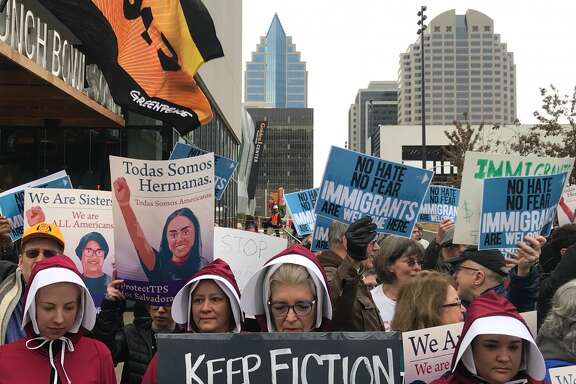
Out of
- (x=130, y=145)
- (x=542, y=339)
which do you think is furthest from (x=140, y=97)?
(x=542, y=339)

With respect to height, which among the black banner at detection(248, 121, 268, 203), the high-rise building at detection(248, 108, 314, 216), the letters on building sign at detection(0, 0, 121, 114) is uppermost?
the high-rise building at detection(248, 108, 314, 216)

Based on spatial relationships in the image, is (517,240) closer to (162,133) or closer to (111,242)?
(111,242)

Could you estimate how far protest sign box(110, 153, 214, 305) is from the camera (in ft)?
12.6

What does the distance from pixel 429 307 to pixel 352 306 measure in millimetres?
412

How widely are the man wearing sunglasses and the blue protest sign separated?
621 centimetres

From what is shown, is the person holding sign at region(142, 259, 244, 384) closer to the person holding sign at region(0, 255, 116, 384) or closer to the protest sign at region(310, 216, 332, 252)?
the person holding sign at region(0, 255, 116, 384)

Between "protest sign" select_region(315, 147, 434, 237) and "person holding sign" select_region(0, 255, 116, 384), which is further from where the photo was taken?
"protest sign" select_region(315, 147, 434, 237)

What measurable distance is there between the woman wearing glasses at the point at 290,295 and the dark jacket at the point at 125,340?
104 cm

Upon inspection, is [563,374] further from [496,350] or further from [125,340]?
[125,340]

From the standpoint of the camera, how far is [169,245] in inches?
151

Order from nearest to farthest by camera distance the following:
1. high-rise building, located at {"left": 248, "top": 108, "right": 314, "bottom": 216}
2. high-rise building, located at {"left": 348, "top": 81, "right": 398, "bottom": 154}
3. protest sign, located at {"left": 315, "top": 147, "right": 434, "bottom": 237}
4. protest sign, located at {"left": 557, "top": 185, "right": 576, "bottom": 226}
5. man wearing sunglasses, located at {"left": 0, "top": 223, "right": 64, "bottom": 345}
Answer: man wearing sunglasses, located at {"left": 0, "top": 223, "right": 64, "bottom": 345}, protest sign, located at {"left": 315, "top": 147, "right": 434, "bottom": 237}, protest sign, located at {"left": 557, "top": 185, "right": 576, "bottom": 226}, high-rise building, located at {"left": 348, "top": 81, "right": 398, "bottom": 154}, high-rise building, located at {"left": 248, "top": 108, "right": 314, "bottom": 216}

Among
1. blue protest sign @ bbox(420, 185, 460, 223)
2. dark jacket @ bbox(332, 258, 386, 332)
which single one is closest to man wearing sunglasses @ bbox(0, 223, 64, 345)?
dark jacket @ bbox(332, 258, 386, 332)

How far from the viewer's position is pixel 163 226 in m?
3.89

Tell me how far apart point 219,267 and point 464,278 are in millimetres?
1984
